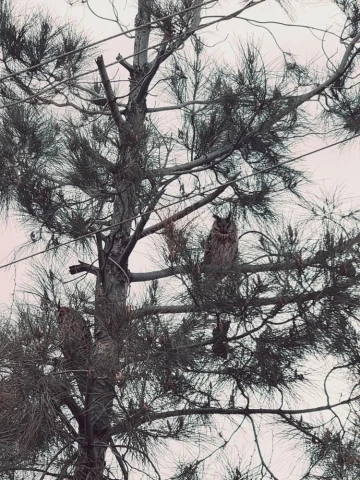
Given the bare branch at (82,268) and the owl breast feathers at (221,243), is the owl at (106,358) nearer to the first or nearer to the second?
the owl breast feathers at (221,243)

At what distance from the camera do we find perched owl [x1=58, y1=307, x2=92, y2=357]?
493 centimetres

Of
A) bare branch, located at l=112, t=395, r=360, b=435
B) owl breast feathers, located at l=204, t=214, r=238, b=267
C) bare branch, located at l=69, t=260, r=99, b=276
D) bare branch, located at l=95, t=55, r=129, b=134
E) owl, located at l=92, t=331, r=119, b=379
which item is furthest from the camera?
bare branch, located at l=69, t=260, r=99, b=276

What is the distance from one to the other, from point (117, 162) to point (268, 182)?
4.60 feet

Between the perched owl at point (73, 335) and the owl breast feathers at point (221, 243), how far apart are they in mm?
654

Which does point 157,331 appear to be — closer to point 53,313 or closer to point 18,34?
point 53,313

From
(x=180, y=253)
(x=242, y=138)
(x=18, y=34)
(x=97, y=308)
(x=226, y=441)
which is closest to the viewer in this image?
(x=180, y=253)

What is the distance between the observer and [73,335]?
4.99 m

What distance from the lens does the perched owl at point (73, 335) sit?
493 centimetres

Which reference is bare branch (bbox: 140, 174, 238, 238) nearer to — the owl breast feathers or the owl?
the owl breast feathers

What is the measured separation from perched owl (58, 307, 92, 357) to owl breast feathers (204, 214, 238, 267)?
2.14 ft

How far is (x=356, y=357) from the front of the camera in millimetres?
5395

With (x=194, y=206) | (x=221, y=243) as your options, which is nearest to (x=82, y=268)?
(x=194, y=206)

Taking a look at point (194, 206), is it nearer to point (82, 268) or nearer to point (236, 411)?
point (82, 268)

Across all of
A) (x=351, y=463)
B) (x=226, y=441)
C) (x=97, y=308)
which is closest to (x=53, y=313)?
(x=97, y=308)
